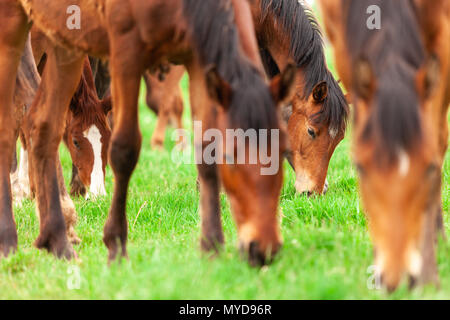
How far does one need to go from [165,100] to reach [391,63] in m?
10.9

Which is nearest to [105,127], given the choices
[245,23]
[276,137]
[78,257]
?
A: [78,257]

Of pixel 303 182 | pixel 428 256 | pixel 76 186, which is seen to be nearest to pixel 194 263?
pixel 428 256

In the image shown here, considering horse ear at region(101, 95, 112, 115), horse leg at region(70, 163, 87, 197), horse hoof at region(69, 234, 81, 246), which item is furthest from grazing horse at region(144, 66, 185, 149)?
horse hoof at region(69, 234, 81, 246)

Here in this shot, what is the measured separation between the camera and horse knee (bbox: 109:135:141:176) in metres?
4.84

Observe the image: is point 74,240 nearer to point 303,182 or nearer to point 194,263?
point 194,263

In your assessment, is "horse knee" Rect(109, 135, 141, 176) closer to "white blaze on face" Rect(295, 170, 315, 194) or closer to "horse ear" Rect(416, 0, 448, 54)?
"horse ear" Rect(416, 0, 448, 54)

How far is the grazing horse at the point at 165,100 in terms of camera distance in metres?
13.8

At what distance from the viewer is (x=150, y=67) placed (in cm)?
491

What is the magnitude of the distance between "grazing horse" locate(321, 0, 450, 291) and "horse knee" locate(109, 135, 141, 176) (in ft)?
5.20

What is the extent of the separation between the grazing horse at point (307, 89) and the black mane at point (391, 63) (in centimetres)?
342

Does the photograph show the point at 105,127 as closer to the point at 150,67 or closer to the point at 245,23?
the point at 150,67

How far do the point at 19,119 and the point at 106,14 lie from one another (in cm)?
199

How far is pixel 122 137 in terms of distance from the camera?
4816 millimetres

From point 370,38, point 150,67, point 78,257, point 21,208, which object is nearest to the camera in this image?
point 370,38
